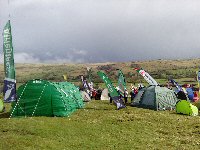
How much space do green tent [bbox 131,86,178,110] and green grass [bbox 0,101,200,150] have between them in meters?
6.73

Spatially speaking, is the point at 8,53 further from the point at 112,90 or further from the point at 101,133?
the point at 112,90

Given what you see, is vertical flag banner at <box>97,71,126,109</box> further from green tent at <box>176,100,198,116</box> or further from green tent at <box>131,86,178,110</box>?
green tent at <box>176,100,198,116</box>

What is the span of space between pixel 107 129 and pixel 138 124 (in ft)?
11.6

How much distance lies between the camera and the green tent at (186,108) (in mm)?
38250

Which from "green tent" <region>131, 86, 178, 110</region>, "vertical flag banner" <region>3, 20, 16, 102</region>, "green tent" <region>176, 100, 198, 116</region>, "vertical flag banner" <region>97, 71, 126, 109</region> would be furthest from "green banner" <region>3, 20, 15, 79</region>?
"green tent" <region>176, 100, 198, 116</region>

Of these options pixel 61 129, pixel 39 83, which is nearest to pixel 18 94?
pixel 39 83

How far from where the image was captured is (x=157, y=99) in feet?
136

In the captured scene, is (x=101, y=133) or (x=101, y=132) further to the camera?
(x=101, y=132)

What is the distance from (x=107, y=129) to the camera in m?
28.8

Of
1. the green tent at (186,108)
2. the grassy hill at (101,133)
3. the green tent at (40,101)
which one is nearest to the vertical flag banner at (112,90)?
the grassy hill at (101,133)

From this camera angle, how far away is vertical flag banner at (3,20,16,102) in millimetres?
30766

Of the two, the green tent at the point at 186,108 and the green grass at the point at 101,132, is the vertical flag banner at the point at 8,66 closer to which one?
the green grass at the point at 101,132

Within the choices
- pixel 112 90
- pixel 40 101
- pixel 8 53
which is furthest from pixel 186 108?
pixel 8 53

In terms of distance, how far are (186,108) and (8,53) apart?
20159 mm
